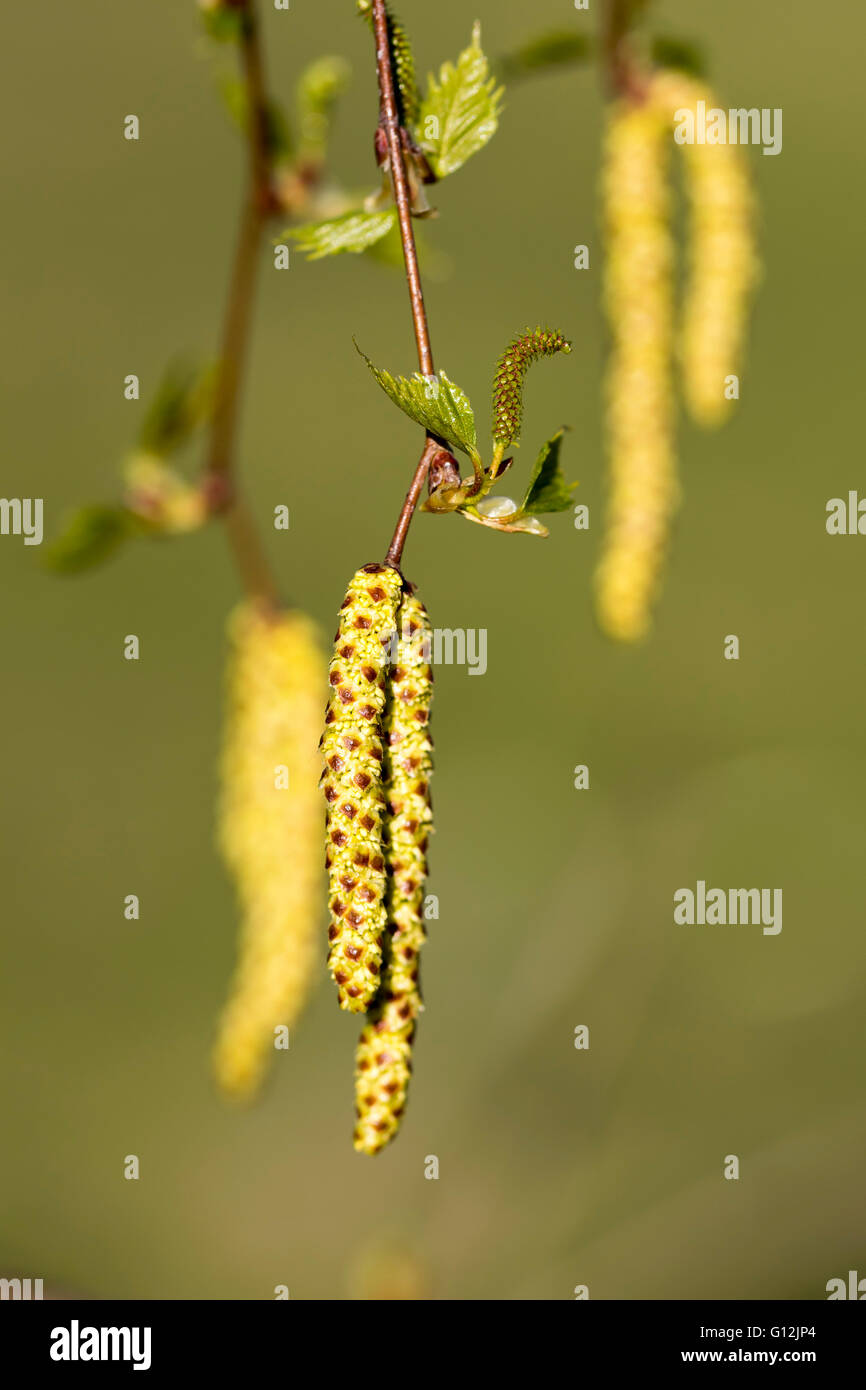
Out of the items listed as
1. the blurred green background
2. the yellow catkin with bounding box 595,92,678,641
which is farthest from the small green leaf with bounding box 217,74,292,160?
the blurred green background

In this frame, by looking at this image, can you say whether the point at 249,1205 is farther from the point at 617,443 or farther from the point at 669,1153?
the point at 617,443

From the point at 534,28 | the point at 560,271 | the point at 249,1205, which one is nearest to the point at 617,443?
the point at 249,1205

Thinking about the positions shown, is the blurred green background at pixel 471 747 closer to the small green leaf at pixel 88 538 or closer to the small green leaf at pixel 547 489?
the small green leaf at pixel 88 538

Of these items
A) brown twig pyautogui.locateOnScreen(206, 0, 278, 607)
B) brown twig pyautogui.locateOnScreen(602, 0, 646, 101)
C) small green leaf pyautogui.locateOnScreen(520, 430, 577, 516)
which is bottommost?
small green leaf pyautogui.locateOnScreen(520, 430, 577, 516)

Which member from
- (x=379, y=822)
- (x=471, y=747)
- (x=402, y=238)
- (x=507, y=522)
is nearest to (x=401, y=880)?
(x=379, y=822)

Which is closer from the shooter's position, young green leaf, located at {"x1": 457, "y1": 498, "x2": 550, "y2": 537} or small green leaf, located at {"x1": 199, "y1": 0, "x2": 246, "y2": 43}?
young green leaf, located at {"x1": 457, "y1": 498, "x2": 550, "y2": 537}

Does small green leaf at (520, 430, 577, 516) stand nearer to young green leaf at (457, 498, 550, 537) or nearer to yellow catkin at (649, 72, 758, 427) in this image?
young green leaf at (457, 498, 550, 537)

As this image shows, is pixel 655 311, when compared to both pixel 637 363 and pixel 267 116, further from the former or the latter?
pixel 267 116

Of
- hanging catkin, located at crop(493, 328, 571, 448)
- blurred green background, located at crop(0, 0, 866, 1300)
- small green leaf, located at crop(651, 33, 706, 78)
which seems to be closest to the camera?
hanging catkin, located at crop(493, 328, 571, 448)
